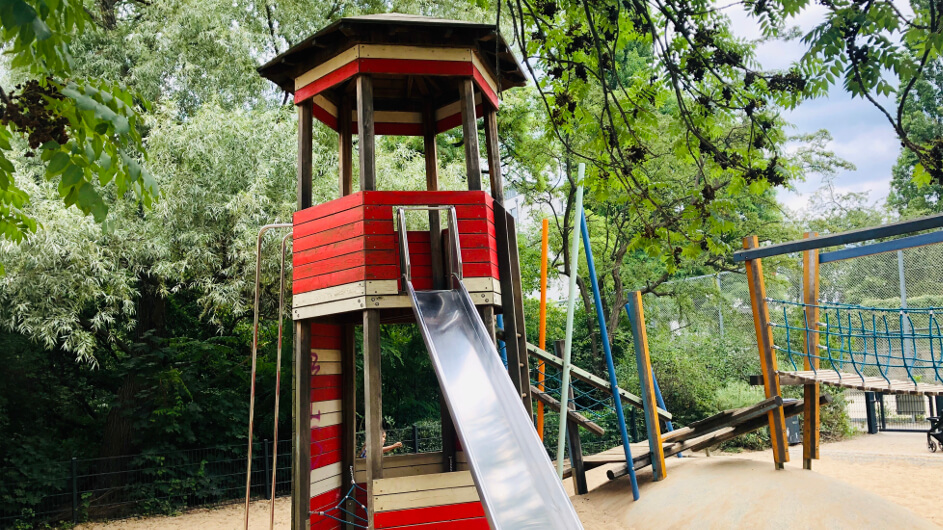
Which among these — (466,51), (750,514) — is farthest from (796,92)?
(750,514)

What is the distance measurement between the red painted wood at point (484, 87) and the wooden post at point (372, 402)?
2213mm

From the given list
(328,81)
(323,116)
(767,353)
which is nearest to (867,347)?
(767,353)

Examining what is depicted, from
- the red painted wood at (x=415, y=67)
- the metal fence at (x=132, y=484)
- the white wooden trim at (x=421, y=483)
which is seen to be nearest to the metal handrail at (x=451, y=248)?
the red painted wood at (x=415, y=67)

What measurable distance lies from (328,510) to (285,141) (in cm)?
609

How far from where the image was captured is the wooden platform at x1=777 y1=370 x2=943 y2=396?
5600 mm

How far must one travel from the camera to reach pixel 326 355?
22.2 ft

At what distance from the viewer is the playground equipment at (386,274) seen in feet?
16.5

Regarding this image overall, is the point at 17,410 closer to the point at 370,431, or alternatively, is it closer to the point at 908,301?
the point at 370,431

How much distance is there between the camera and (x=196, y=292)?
12.5 metres

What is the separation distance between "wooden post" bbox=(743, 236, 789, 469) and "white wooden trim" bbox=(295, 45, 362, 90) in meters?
4.65

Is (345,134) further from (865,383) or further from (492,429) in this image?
(865,383)

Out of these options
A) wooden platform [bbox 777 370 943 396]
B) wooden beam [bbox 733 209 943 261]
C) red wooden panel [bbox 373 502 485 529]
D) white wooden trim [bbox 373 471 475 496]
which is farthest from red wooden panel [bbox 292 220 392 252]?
wooden platform [bbox 777 370 943 396]

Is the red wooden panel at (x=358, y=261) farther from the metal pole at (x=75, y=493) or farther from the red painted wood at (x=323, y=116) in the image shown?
the metal pole at (x=75, y=493)

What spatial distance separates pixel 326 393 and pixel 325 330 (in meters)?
0.62
